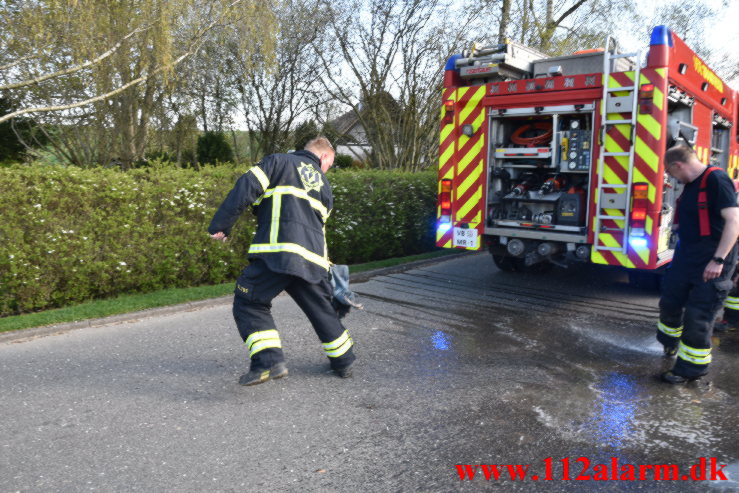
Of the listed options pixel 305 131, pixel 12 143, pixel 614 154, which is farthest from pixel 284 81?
pixel 614 154

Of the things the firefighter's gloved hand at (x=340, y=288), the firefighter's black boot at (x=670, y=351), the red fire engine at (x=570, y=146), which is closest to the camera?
the firefighter's gloved hand at (x=340, y=288)

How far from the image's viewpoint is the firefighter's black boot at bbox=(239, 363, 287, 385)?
13.1 ft

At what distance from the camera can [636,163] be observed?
225 inches

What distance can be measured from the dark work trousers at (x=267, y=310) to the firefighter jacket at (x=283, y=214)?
0.39ft

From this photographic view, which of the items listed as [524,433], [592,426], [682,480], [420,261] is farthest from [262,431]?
[420,261]

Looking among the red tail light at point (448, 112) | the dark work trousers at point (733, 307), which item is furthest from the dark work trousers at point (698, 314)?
the red tail light at point (448, 112)

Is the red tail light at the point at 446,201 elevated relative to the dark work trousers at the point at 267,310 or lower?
elevated

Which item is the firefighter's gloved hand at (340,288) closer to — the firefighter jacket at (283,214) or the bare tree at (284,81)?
the firefighter jacket at (283,214)

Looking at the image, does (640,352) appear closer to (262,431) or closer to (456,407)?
(456,407)

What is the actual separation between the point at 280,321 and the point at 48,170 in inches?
111

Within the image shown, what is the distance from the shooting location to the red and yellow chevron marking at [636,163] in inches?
218

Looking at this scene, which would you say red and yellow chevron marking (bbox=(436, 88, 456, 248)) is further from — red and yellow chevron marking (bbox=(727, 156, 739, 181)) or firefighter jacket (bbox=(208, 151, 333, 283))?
red and yellow chevron marking (bbox=(727, 156, 739, 181))

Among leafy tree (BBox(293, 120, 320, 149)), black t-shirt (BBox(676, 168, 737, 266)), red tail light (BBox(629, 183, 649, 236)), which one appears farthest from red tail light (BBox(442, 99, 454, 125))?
leafy tree (BBox(293, 120, 320, 149))

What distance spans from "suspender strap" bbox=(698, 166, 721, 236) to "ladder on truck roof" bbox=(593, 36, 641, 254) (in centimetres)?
157
